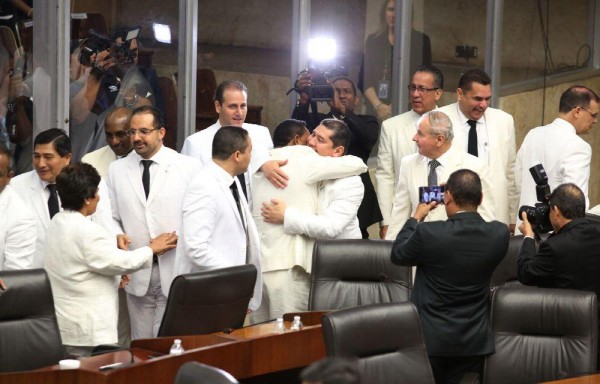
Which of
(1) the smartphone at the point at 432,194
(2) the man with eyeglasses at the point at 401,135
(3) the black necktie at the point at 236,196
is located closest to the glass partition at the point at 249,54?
(2) the man with eyeglasses at the point at 401,135

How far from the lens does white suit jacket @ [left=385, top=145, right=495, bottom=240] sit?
5839mm

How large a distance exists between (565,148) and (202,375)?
3.91 metres

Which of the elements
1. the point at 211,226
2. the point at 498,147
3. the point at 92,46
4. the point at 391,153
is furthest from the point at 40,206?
the point at 498,147

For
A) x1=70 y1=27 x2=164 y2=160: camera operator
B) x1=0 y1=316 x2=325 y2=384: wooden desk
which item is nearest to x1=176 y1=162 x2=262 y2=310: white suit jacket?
x1=0 y1=316 x2=325 y2=384: wooden desk

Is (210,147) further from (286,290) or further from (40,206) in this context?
(40,206)

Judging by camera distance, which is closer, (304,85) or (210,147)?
(210,147)

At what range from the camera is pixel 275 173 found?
577cm

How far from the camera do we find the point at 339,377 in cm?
245

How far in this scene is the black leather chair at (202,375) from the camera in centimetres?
306

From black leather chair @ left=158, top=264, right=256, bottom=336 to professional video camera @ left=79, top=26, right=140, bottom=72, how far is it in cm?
255

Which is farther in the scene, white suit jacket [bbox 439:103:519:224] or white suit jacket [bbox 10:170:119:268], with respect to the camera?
white suit jacket [bbox 439:103:519:224]

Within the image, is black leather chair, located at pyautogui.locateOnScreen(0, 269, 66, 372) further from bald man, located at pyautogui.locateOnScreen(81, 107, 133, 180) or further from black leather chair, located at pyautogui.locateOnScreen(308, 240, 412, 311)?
bald man, located at pyautogui.locateOnScreen(81, 107, 133, 180)

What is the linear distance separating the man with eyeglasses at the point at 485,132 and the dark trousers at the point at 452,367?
204cm

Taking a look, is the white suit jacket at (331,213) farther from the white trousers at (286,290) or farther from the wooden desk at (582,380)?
the wooden desk at (582,380)
